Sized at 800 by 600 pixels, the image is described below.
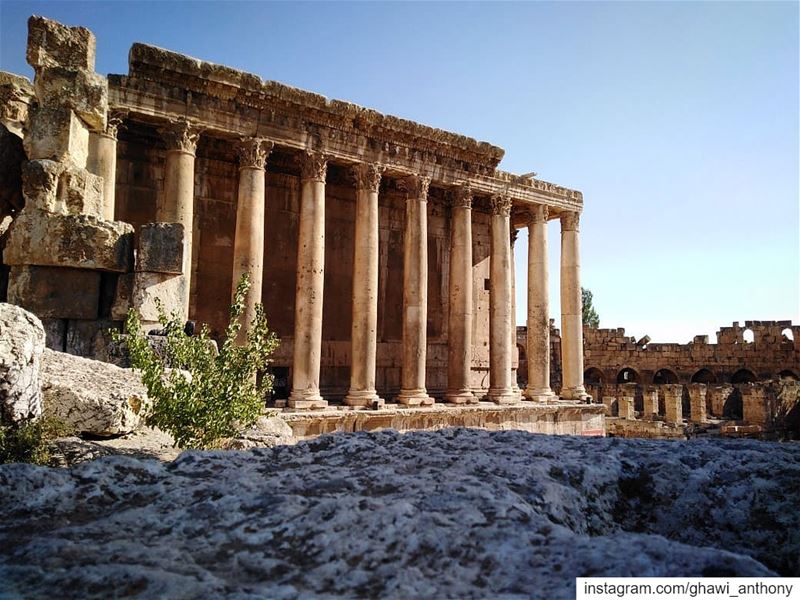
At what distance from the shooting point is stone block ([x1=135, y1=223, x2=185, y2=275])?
7.82 metres

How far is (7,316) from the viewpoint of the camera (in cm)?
439

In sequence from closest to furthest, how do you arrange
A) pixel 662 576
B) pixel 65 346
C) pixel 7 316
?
1. pixel 662 576
2. pixel 7 316
3. pixel 65 346

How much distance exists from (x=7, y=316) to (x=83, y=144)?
15.4 feet

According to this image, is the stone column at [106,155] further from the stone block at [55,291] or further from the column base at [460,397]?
the column base at [460,397]

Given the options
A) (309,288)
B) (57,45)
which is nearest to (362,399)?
(309,288)

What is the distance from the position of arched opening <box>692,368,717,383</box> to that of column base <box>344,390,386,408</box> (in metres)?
31.5

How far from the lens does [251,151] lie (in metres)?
14.3

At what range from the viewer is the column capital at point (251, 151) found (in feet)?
47.0

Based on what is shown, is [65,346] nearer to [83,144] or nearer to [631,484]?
[83,144]

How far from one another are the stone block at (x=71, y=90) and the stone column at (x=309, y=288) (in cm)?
729

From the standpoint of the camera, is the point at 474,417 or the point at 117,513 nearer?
the point at 117,513

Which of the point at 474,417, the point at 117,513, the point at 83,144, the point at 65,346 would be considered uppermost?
the point at 83,144

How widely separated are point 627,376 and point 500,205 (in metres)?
27.7

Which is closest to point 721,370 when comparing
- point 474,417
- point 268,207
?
point 474,417
